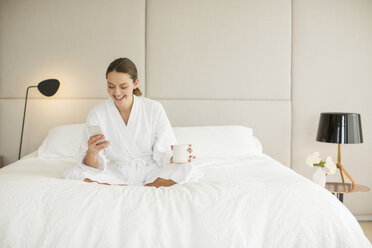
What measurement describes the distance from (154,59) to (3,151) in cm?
154

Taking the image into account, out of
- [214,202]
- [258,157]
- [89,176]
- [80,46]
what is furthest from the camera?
[80,46]

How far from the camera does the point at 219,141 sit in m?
2.66

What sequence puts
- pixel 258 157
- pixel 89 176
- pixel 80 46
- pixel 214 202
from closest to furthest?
pixel 214 202 → pixel 89 176 → pixel 258 157 → pixel 80 46

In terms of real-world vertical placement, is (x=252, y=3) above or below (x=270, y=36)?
above

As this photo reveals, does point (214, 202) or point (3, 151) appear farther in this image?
point (3, 151)

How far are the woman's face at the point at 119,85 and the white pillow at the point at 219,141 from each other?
772 millimetres

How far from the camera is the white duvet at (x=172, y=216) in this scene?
1.28 m

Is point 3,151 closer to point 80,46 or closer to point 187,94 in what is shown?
point 80,46

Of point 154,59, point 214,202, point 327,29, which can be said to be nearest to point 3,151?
point 154,59

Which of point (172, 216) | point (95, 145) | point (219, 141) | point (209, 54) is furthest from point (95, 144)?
point (209, 54)

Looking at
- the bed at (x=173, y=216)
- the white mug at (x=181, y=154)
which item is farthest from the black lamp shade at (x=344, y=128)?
the white mug at (x=181, y=154)

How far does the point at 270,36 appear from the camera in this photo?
308 centimetres

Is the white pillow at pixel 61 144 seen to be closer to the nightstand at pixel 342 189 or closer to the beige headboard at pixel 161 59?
the beige headboard at pixel 161 59

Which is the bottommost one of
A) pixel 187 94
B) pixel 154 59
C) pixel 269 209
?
pixel 269 209
